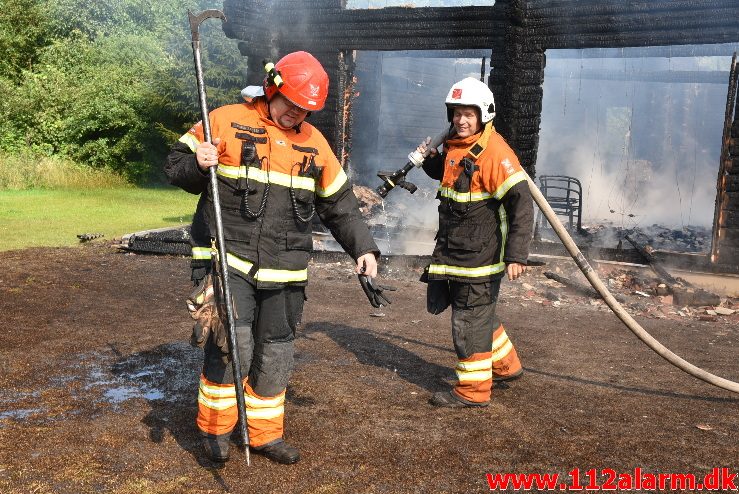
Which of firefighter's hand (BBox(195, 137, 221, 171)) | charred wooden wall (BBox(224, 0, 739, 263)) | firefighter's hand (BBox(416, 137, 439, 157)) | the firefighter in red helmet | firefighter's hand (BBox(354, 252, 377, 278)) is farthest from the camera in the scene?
charred wooden wall (BBox(224, 0, 739, 263))

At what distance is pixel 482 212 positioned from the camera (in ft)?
16.3

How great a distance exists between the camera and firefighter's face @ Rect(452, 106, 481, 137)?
16.3ft

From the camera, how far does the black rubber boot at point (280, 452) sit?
3.87 m

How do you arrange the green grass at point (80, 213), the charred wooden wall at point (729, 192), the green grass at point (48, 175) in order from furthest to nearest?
the green grass at point (48, 175), the green grass at point (80, 213), the charred wooden wall at point (729, 192)

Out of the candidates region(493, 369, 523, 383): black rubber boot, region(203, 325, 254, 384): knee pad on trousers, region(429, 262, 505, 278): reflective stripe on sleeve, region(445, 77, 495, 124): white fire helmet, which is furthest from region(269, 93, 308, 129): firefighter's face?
region(493, 369, 523, 383): black rubber boot

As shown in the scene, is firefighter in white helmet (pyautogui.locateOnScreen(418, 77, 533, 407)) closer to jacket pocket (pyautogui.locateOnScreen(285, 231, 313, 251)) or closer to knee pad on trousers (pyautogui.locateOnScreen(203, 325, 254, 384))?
jacket pocket (pyautogui.locateOnScreen(285, 231, 313, 251))

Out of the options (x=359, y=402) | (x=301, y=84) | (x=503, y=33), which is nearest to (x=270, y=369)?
(x=359, y=402)

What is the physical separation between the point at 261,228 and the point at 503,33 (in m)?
8.01

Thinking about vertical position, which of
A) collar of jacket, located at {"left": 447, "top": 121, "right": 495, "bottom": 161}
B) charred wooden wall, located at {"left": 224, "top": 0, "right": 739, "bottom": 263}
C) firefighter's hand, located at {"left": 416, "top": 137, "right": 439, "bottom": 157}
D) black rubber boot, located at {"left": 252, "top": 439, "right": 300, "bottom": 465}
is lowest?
black rubber boot, located at {"left": 252, "top": 439, "right": 300, "bottom": 465}

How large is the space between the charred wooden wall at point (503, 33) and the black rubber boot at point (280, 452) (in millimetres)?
7758

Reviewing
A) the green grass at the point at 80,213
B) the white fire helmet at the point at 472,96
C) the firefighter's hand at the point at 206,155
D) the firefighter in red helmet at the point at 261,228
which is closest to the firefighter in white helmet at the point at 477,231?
the white fire helmet at the point at 472,96

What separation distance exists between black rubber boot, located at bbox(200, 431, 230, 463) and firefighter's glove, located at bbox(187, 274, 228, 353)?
0.48 metres

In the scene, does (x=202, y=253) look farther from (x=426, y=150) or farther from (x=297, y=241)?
(x=426, y=150)

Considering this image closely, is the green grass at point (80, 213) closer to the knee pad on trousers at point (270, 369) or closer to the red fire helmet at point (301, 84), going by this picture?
the knee pad on trousers at point (270, 369)
